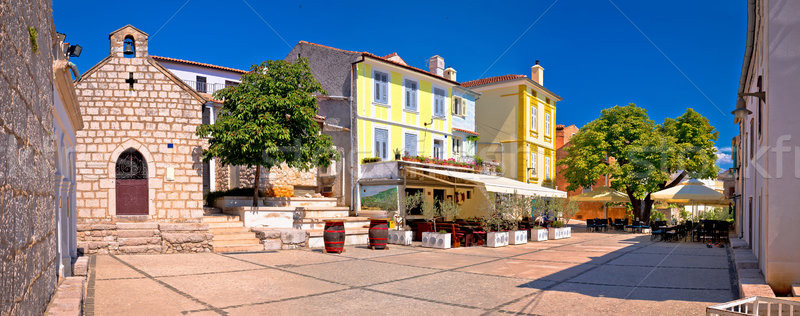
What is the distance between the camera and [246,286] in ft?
27.4

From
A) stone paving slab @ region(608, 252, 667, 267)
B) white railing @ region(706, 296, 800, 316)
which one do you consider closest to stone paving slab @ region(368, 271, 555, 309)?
white railing @ region(706, 296, 800, 316)

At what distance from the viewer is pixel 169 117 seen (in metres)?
14.7

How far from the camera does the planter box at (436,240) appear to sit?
1528 centimetres

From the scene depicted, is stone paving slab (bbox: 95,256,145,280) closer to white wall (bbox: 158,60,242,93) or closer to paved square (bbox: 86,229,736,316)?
paved square (bbox: 86,229,736,316)

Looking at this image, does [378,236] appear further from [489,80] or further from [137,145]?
[489,80]

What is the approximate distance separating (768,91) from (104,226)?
13.7 metres

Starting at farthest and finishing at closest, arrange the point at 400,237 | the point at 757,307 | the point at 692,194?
the point at 692,194 < the point at 400,237 < the point at 757,307

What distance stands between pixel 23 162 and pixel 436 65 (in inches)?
1020

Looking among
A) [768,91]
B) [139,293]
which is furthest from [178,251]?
[768,91]

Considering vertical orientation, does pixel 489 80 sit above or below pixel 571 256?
above

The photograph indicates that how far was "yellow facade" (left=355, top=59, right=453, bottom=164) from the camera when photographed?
22.2m

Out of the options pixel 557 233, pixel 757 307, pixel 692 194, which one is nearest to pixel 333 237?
pixel 557 233

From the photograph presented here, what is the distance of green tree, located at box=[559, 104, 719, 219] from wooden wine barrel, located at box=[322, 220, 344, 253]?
16.8 metres

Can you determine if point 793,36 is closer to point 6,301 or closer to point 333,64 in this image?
point 6,301
